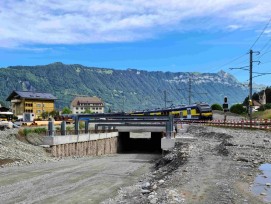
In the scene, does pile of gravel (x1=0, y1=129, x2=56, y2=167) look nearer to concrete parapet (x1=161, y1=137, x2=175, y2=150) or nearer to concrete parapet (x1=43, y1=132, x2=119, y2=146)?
concrete parapet (x1=43, y1=132, x2=119, y2=146)

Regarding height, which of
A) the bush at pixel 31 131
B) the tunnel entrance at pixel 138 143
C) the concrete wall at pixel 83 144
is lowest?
the tunnel entrance at pixel 138 143

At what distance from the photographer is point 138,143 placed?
195ft

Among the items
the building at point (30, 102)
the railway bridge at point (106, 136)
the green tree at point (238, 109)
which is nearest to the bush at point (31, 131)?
the railway bridge at point (106, 136)

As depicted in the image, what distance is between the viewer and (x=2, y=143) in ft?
87.1

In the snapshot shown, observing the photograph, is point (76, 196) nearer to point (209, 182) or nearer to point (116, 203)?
point (116, 203)

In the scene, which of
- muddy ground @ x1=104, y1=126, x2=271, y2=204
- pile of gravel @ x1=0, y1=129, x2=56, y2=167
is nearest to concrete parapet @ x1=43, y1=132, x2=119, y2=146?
pile of gravel @ x1=0, y1=129, x2=56, y2=167

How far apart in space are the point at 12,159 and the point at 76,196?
1060 centimetres

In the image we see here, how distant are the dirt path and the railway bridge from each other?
924 cm

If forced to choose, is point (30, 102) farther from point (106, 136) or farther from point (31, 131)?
point (31, 131)

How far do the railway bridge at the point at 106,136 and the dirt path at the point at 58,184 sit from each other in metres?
9.24

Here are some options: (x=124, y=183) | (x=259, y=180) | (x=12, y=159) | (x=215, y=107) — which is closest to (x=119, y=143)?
(x=12, y=159)

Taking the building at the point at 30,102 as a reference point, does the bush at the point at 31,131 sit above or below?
below

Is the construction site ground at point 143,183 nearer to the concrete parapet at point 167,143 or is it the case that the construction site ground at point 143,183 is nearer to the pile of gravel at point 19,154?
the pile of gravel at point 19,154

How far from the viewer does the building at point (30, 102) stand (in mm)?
166750
